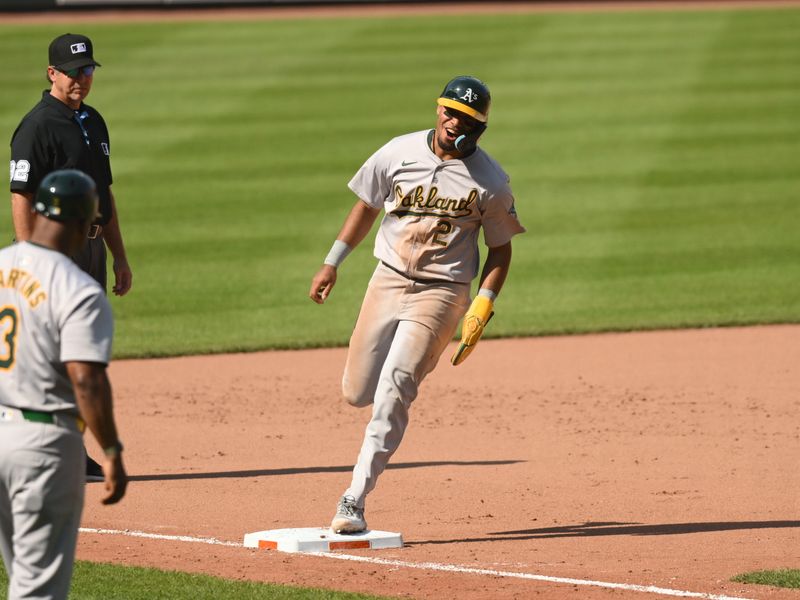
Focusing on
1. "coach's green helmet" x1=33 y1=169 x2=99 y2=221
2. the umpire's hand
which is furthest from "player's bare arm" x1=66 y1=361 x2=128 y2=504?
"coach's green helmet" x1=33 y1=169 x2=99 y2=221

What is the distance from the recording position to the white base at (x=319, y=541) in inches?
258

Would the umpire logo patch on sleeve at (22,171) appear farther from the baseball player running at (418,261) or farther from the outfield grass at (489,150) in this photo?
the outfield grass at (489,150)

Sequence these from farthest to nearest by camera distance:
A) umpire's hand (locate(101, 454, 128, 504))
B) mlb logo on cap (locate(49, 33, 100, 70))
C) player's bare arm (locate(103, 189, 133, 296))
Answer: player's bare arm (locate(103, 189, 133, 296))
mlb logo on cap (locate(49, 33, 100, 70))
umpire's hand (locate(101, 454, 128, 504))

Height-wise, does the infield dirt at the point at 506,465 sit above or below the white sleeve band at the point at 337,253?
below

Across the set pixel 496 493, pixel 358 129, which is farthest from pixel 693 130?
pixel 496 493

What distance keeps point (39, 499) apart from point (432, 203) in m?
3.01

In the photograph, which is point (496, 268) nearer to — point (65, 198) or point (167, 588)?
point (167, 588)

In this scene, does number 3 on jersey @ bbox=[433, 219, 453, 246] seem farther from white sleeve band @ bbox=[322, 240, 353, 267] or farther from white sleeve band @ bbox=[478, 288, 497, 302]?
white sleeve band @ bbox=[322, 240, 353, 267]

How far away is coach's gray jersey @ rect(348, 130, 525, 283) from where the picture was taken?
6.81 m

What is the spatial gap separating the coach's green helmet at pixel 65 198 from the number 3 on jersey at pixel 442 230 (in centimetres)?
264

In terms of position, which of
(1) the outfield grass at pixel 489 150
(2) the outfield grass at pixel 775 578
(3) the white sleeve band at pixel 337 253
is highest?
(1) the outfield grass at pixel 489 150

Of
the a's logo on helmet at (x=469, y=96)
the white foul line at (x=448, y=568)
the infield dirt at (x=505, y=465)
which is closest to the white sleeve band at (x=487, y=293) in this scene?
the a's logo on helmet at (x=469, y=96)

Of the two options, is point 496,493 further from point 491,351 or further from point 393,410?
point 491,351

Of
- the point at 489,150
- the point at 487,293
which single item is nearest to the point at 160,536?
the point at 487,293
